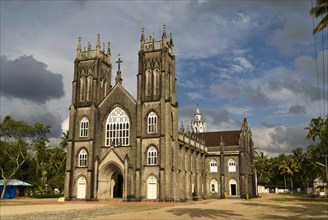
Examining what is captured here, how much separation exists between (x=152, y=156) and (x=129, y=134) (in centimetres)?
448

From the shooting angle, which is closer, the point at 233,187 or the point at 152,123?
the point at 152,123

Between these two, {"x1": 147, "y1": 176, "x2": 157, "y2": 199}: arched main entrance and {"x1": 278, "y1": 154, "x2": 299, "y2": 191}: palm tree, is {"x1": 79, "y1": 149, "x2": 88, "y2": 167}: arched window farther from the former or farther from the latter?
{"x1": 278, "y1": 154, "x2": 299, "y2": 191}: palm tree

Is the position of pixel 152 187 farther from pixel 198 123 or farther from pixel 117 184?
pixel 198 123

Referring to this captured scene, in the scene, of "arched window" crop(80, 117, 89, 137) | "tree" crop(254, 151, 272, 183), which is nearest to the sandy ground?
"arched window" crop(80, 117, 89, 137)

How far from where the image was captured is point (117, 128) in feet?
163

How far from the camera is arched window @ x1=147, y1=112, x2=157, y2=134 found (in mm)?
47531

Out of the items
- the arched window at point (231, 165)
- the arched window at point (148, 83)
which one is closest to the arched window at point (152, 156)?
the arched window at point (148, 83)

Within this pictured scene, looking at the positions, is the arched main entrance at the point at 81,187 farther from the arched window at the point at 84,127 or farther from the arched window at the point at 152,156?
the arched window at the point at 152,156

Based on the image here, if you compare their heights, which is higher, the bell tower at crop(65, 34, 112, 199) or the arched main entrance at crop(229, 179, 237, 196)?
the bell tower at crop(65, 34, 112, 199)

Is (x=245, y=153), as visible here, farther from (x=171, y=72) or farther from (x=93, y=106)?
(x=93, y=106)

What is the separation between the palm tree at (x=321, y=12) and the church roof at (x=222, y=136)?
43.5 meters

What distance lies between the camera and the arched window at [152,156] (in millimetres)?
46662

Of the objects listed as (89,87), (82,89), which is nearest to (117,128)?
(89,87)

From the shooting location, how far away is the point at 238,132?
6988cm
